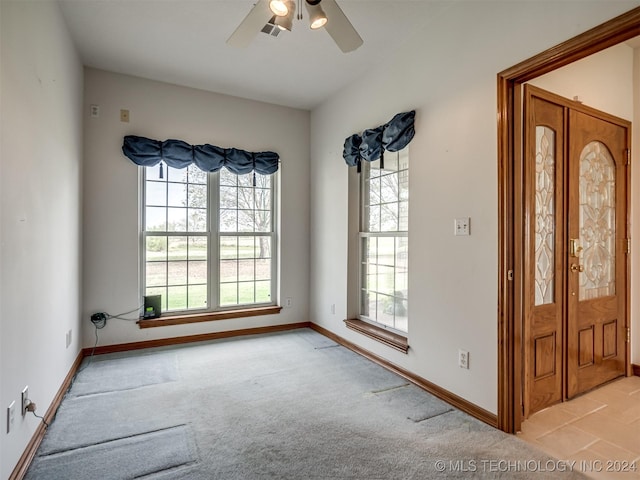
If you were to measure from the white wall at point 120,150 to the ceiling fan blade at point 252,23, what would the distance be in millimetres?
1929

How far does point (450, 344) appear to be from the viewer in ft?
8.12

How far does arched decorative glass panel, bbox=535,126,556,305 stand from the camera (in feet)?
7.85

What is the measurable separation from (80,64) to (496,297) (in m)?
4.00

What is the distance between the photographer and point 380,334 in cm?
318

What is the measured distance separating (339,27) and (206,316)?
3138 millimetres

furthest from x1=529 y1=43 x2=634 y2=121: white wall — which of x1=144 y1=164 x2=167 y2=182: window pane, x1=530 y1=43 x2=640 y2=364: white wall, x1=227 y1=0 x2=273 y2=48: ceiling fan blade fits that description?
x1=144 y1=164 x2=167 y2=182: window pane

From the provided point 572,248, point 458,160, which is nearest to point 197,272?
point 458,160

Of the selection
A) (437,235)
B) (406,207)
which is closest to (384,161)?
(406,207)

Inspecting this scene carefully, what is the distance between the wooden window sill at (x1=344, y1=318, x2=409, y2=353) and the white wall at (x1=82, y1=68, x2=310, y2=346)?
116 cm

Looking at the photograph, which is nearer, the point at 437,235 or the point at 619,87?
the point at 437,235

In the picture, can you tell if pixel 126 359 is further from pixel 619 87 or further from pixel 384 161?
pixel 619 87

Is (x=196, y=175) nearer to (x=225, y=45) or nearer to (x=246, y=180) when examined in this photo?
(x=246, y=180)

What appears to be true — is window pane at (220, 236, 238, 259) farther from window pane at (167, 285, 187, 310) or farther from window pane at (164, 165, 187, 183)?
window pane at (164, 165, 187, 183)

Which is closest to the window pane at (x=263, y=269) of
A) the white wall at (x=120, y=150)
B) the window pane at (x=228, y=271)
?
the window pane at (x=228, y=271)
